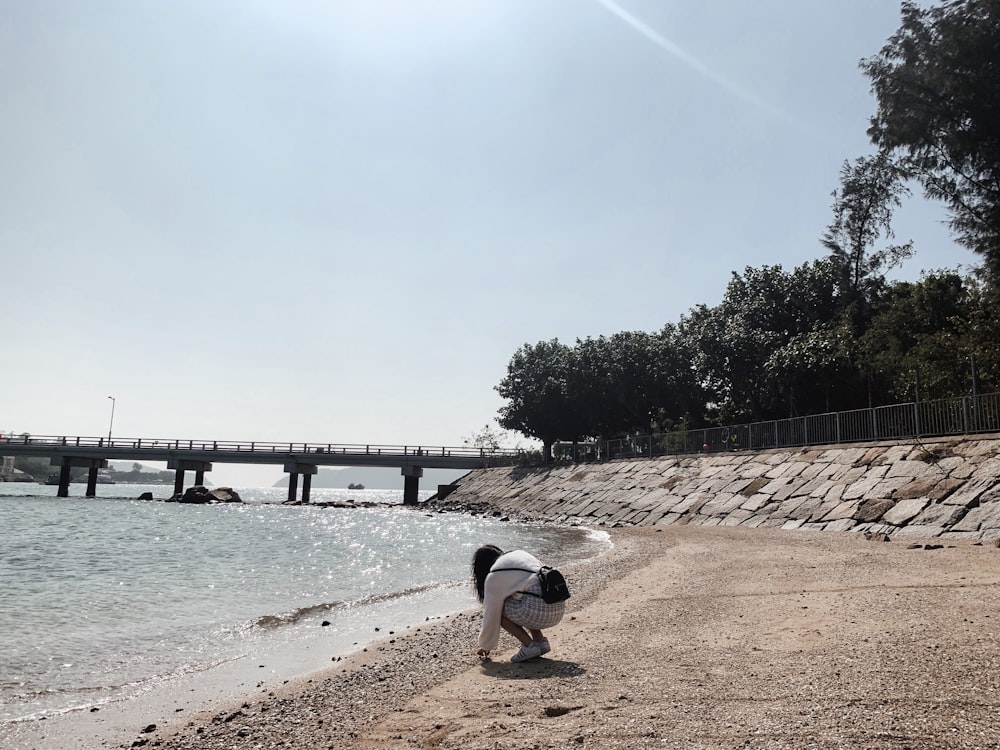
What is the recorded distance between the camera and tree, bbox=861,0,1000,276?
20.2 metres

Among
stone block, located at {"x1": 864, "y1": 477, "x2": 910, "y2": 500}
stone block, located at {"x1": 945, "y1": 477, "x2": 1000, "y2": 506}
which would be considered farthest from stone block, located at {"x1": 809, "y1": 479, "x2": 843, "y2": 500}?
stone block, located at {"x1": 945, "y1": 477, "x2": 1000, "y2": 506}

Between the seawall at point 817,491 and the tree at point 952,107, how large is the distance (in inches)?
319

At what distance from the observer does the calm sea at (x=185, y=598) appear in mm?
8398

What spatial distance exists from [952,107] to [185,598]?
26.3m

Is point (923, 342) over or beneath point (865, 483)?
over

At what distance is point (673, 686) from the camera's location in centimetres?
517

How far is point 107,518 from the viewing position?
38719 mm

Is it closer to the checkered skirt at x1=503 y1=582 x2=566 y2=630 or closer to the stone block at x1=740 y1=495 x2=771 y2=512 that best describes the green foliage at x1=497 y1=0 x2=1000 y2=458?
the stone block at x1=740 y1=495 x2=771 y2=512

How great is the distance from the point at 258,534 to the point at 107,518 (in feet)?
47.2

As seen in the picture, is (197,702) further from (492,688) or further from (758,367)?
(758,367)

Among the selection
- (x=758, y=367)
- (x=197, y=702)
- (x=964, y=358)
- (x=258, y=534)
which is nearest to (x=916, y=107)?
(x=964, y=358)

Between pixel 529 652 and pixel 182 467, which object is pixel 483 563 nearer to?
pixel 529 652

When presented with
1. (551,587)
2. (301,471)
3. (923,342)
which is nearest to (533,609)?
(551,587)

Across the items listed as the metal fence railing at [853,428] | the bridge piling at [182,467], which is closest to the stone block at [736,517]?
the metal fence railing at [853,428]
